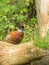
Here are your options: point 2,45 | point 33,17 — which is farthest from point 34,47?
point 33,17

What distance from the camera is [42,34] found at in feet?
23.5

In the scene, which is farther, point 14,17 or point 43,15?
point 14,17

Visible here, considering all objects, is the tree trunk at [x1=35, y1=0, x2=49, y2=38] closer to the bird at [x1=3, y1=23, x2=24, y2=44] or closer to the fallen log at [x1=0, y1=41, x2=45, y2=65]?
the bird at [x1=3, y1=23, x2=24, y2=44]

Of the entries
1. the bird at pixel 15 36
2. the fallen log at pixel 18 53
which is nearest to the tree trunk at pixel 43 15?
the bird at pixel 15 36

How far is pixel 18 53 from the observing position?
16.5 ft

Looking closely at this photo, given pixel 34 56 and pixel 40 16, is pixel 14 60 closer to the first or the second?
pixel 34 56

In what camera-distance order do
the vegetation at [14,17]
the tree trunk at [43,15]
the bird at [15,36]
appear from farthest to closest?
the vegetation at [14,17]
the tree trunk at [43,15]
the bird at [15,36]

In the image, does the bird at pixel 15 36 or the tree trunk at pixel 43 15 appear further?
the tree trunk at pixel 43 15

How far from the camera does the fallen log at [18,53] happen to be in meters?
5.00

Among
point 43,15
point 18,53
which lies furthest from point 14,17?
point 18,53

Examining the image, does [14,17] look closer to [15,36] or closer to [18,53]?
[15,36]

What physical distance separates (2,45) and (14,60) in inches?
14.6

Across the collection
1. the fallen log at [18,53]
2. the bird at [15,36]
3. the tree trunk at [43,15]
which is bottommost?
the fallen log at [18,53]

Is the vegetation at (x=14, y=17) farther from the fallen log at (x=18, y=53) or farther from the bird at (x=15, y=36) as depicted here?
the fallen log at (x=18, y=53)
